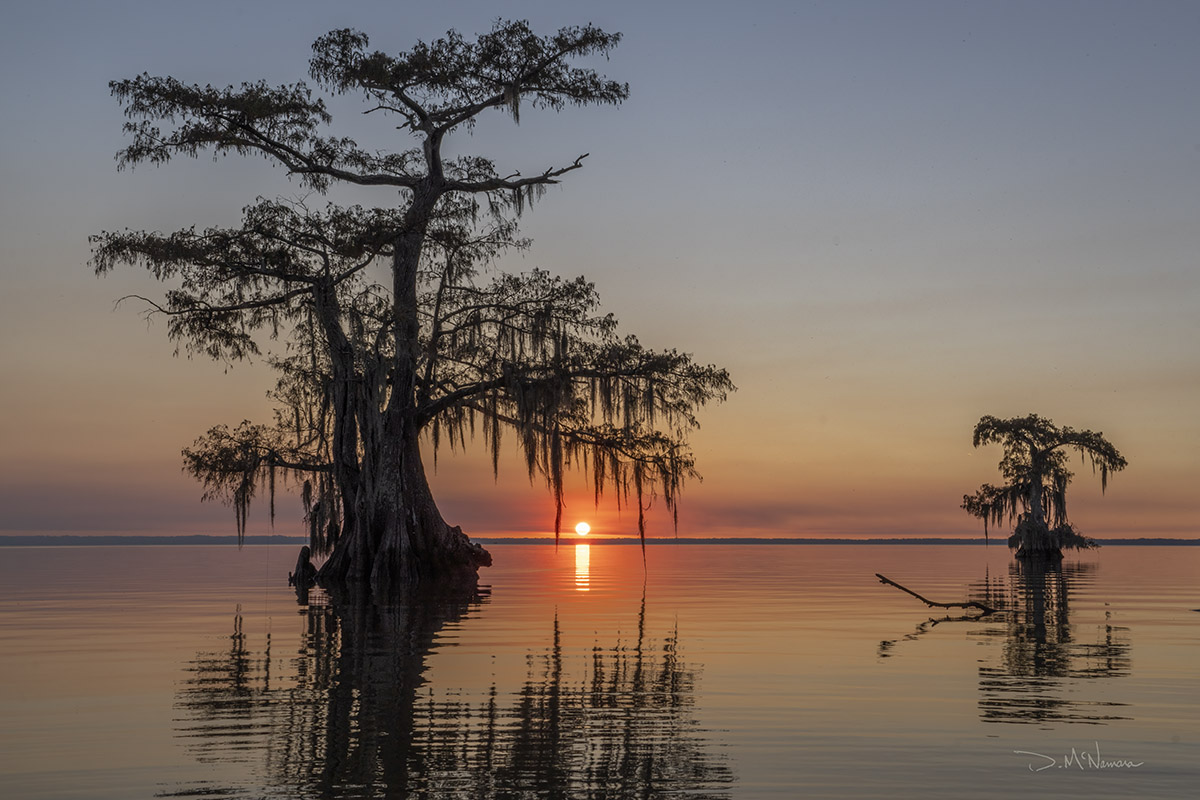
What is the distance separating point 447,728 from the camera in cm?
948

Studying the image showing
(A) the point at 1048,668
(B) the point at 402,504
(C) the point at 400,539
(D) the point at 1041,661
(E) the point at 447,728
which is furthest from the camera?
(B) the point at 402,504

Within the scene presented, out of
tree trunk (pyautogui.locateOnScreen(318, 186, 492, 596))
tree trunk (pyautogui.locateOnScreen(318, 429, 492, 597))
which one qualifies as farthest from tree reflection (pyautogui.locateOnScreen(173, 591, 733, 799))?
tree trunk (pyautogui.locateOnScreen(318, 186, 492, 596))

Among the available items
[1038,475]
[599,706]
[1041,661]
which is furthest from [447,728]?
[1038,475]

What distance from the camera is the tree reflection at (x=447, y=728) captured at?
7594mm

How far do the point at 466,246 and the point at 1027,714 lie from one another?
26998 millimetres

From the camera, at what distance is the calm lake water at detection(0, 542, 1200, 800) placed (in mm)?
7809

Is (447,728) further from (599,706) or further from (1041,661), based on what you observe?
(1041,661)

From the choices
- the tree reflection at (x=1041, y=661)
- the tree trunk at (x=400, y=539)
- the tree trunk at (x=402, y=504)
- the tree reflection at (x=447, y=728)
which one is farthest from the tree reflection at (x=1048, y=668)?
the tree trunk at (x=402, y=504)

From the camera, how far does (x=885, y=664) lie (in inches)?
556

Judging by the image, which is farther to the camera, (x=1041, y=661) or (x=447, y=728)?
(x=1041, y=661)

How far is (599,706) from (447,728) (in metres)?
1.70

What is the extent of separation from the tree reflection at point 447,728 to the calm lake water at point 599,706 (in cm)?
3

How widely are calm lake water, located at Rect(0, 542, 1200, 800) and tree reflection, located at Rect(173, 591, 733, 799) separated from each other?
3cm

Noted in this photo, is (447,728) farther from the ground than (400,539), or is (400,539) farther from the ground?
(400,539)
